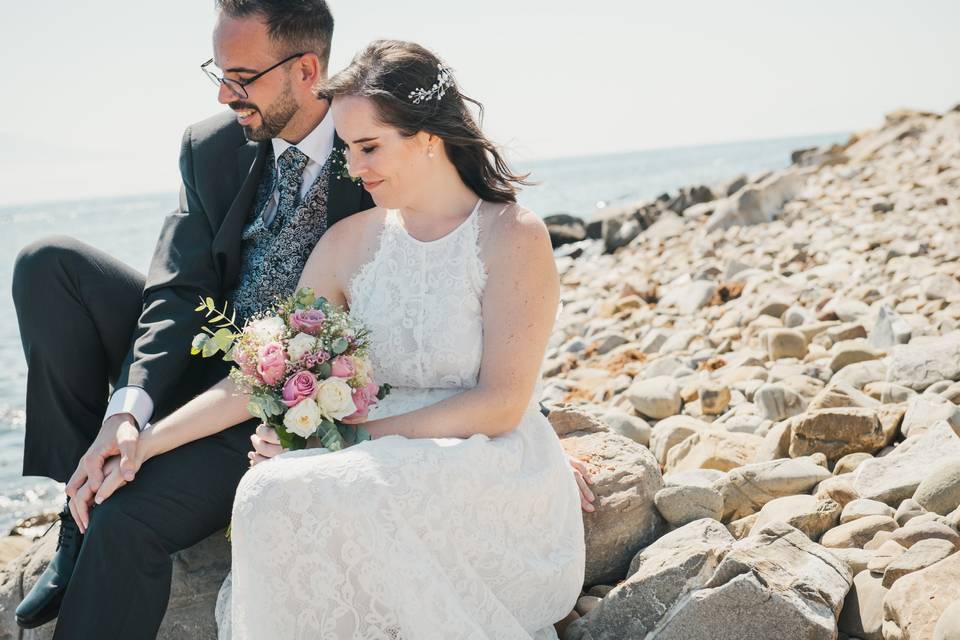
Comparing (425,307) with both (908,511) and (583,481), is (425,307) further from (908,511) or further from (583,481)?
(908,511)

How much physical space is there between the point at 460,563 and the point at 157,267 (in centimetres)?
186

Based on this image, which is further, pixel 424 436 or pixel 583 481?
pixel 583 481

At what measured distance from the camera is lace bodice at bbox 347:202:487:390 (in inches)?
141

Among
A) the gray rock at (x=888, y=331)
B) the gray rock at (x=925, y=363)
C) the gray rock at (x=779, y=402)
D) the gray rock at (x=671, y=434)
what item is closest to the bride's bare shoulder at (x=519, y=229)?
the gray rock at (x=671, y=434)

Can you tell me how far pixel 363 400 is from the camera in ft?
10.7

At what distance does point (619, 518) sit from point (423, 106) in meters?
1.72

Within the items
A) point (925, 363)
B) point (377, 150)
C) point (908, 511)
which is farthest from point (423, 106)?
point (925, 363)

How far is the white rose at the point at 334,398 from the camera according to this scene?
3115mm

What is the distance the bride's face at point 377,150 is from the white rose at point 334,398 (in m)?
0.85

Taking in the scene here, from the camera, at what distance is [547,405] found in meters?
4.52

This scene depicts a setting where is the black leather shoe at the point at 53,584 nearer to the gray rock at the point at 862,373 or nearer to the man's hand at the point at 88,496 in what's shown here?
the man's hand at the point at 88,496

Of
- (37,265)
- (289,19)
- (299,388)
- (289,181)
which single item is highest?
(289,19)

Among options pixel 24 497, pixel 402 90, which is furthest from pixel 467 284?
Result: pixel 24 497

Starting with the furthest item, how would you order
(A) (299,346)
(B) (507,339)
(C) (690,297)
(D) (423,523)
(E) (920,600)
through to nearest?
(C) (690,297) < (B) (507,339) < (A) (299,346) < (D) (423,523) < (E) (920,600)
